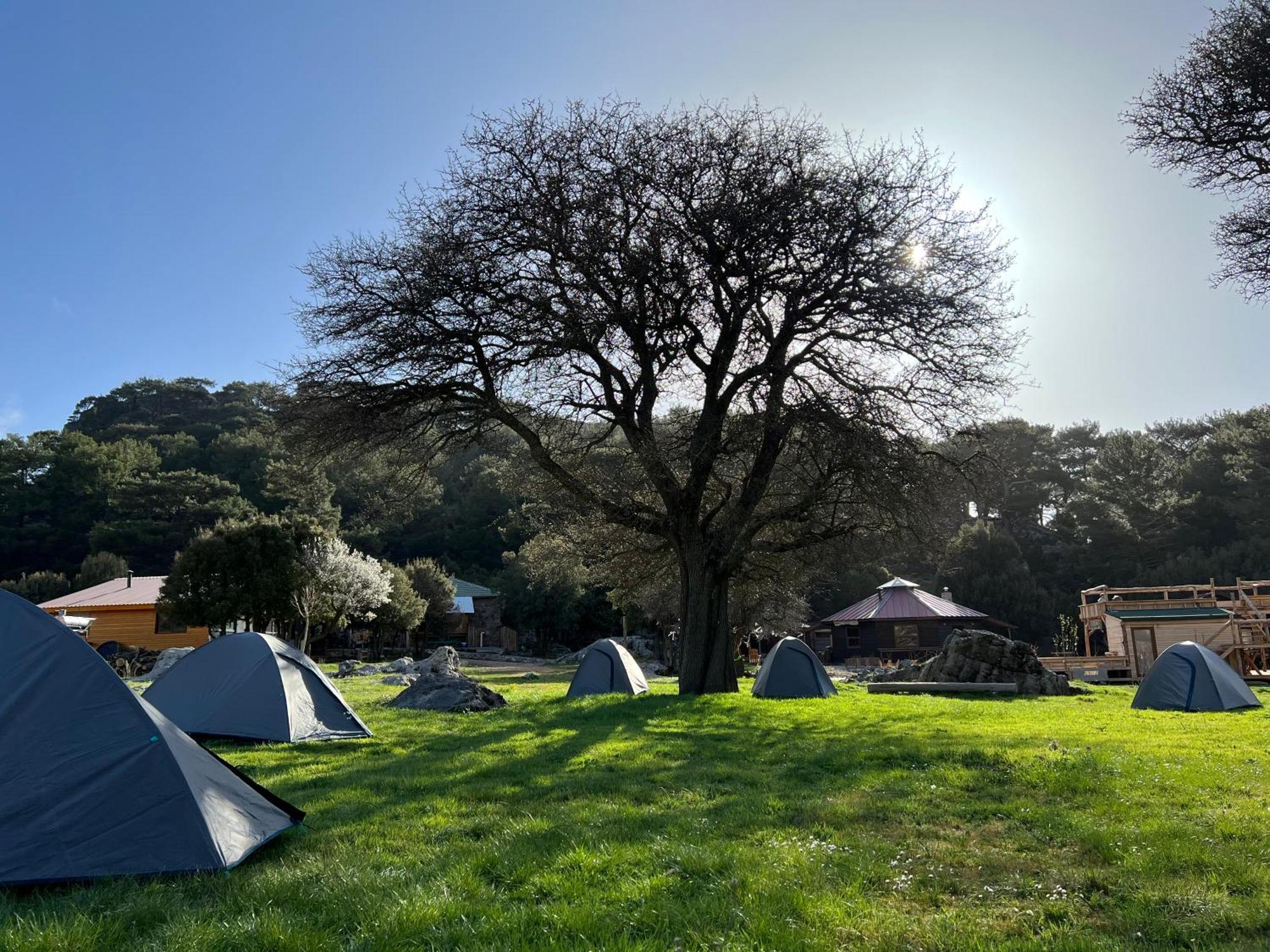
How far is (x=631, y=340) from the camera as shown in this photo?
15.5 meters

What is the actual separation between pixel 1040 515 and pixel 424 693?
61007 millimetres

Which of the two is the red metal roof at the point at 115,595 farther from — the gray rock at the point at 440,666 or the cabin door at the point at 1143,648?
the cabin door at the point at 1143,648

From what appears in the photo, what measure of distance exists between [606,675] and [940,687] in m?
9.36

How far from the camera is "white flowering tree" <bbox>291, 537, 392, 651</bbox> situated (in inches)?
1364

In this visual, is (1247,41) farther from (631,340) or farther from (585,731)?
(585,731)

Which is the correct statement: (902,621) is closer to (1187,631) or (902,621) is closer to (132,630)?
(1187,631)

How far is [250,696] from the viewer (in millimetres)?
10648

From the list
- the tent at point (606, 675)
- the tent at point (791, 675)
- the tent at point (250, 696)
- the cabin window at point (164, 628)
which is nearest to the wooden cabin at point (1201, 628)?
the tent at point (791, 675)

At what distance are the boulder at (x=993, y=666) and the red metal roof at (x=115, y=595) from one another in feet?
125

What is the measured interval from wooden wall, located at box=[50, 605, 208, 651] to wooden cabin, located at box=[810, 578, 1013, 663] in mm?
35923

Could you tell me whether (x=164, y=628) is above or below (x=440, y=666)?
above

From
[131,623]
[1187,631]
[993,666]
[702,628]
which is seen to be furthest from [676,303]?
[131,623]

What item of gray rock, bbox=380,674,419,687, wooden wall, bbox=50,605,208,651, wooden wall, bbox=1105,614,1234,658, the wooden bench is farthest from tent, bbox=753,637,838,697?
wooden wall, bbox=50,605,208,651

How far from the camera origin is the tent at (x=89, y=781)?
438cm
